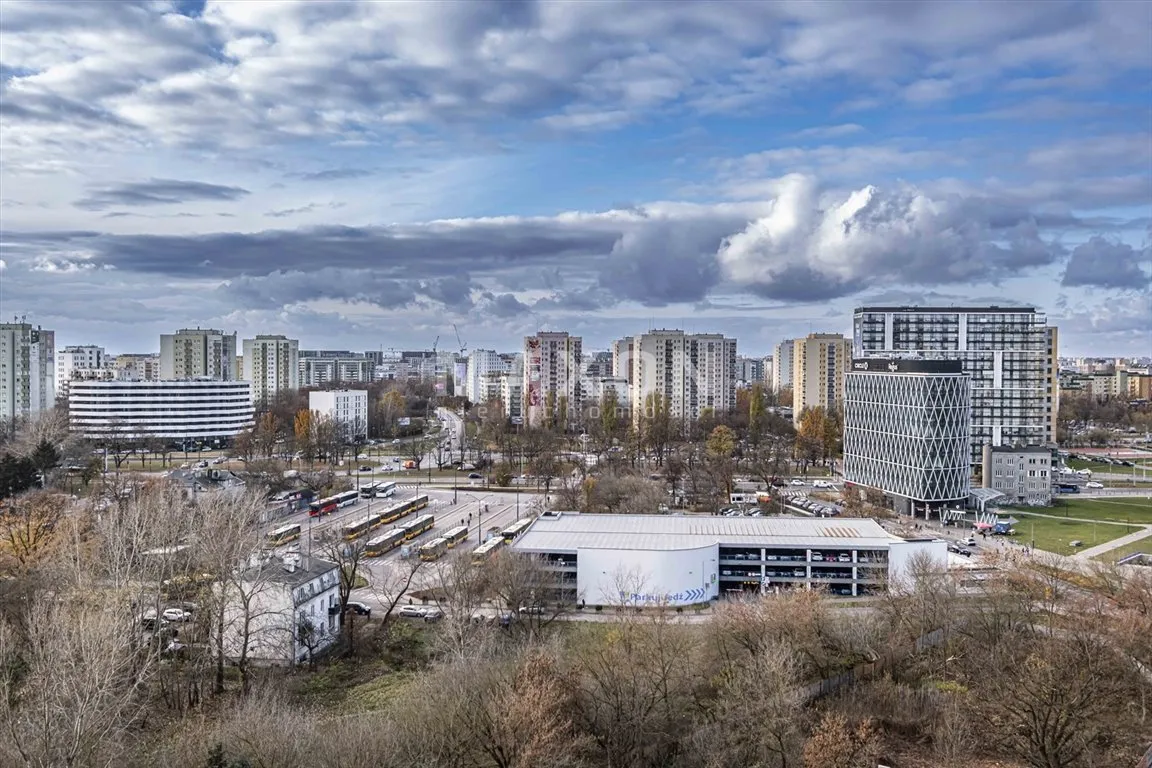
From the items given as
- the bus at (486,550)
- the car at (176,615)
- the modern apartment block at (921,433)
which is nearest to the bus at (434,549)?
the bus at (486,550)

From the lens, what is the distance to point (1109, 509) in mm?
32562

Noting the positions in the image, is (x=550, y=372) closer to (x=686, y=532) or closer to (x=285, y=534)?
(x=285, y=534)

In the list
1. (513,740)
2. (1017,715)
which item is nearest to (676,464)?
(1017,715)

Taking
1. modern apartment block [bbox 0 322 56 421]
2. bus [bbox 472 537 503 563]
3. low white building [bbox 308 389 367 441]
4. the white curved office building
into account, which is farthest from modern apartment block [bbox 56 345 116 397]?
bus [bbox 472 537 503 563]

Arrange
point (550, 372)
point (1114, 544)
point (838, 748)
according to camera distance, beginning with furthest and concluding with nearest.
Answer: point (550, 372), point (1114, 544), point (838, 748)

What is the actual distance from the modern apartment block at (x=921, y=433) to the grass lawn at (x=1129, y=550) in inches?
234

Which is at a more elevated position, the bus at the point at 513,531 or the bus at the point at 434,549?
the bus at the point at 513,531

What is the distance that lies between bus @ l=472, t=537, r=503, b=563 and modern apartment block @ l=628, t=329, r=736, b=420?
103 ft

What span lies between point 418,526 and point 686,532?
9.62 metres

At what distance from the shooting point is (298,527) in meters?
27.0

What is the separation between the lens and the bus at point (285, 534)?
24.8 metres

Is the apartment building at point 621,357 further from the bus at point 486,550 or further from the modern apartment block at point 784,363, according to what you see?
the bus at point 486,550

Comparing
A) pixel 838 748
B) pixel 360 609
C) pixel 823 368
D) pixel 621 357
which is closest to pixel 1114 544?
pixel 838 748

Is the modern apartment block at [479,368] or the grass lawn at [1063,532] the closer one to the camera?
the grass lawn at [1063,532]
